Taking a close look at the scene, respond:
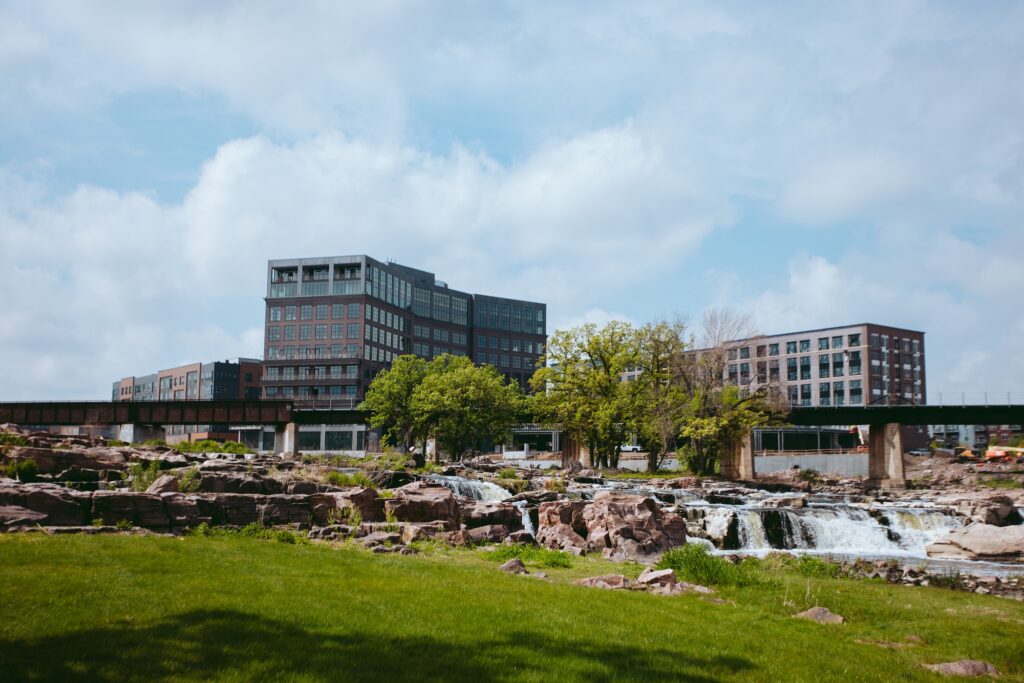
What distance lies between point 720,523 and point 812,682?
24.3 metres

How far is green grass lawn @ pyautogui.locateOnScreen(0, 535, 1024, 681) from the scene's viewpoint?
888cm

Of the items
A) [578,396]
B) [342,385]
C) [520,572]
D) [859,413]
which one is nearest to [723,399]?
[578,396]

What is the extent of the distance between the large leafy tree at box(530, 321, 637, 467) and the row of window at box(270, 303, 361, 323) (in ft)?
228

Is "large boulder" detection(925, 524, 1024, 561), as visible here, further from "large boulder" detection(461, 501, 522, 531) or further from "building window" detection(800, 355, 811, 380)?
"building window" detection(800, 355, 811, 380)

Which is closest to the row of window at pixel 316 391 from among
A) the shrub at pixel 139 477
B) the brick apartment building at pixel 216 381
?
the brick apartment building at pixel 216 381

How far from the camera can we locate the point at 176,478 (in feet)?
84.4

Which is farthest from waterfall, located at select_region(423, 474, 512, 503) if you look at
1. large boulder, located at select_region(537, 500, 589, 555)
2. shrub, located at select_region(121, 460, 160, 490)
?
shrub, located at select_region(121, 460, 160, 490)

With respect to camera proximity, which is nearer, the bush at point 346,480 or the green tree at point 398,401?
the bush at point 346,480

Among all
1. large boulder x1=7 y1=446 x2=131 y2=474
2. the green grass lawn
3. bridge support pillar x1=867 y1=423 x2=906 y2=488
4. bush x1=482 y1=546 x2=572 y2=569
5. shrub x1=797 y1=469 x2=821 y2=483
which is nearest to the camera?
the green grass lawn

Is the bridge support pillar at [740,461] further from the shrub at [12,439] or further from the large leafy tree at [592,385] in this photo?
the shrub at [12,439]

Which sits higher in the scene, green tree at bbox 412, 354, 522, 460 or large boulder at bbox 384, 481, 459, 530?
green tree at bbox 412, 354, 522, 460

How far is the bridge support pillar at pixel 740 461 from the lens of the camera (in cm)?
7144

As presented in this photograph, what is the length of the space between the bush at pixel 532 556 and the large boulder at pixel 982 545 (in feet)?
59.6

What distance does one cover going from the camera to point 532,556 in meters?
21.5
